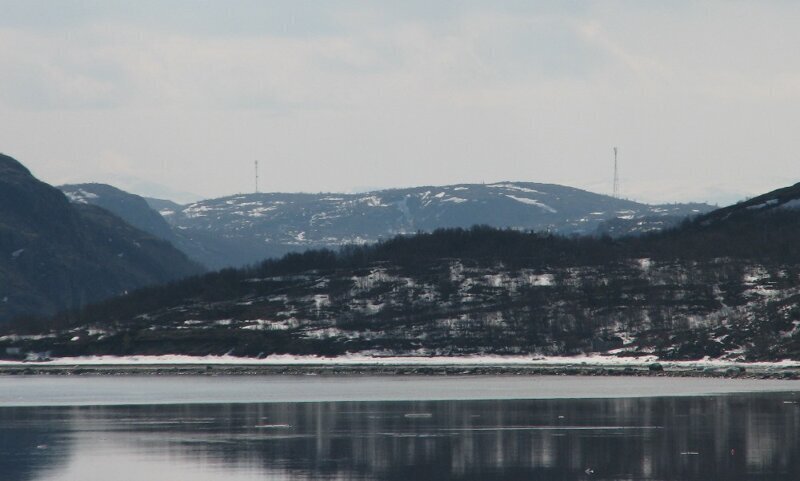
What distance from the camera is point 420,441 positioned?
78.2 metres

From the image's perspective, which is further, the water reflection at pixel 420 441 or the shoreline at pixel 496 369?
the shoreline at pixel 496 369

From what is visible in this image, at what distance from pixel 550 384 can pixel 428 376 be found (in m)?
28.9

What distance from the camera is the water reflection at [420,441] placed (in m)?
65.4

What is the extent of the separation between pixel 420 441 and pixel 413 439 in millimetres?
1184

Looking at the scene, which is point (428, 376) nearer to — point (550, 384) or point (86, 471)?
point (550, 384)

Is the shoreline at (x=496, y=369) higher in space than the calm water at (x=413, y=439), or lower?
lower

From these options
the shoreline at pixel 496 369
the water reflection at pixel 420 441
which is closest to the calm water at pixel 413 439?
the water reflection at pixel 420 441

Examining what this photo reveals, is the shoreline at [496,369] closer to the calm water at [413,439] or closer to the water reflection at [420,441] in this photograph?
the calm water at [413,439]

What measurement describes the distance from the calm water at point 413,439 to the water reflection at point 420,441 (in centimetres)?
10

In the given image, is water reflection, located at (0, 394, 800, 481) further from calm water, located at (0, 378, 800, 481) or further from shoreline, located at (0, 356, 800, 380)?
shoreline, located at (0, 356, 800, 380)

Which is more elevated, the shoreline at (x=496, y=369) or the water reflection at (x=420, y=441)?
the water reflection at (x=420, y=441)

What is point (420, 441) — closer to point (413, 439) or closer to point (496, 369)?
point (413, 439)

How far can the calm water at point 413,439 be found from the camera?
6538 cm

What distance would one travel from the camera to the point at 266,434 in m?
83.9
